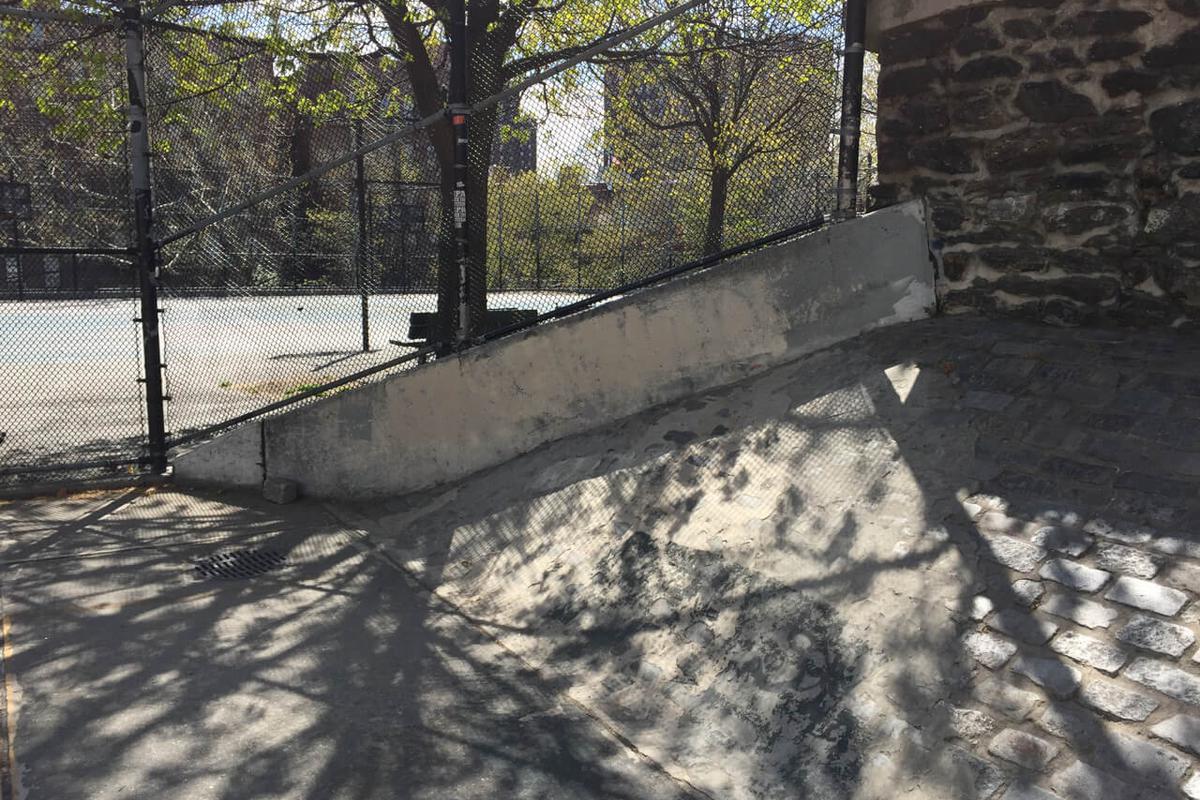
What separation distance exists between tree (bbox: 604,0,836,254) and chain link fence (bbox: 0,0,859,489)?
0.02 m

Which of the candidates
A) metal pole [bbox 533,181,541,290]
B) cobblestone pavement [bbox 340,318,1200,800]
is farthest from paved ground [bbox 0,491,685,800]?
metal pole [bbox 533,181,541,290]

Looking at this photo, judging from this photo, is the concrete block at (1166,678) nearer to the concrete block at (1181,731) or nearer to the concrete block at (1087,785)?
the concrete block at (1181,731)

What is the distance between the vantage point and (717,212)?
6.12 metres

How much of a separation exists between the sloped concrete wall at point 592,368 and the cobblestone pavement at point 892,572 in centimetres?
25

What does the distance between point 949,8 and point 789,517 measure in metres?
3.09

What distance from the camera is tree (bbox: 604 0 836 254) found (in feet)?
19.7

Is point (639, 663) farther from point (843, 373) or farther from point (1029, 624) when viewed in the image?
point (843, 373)

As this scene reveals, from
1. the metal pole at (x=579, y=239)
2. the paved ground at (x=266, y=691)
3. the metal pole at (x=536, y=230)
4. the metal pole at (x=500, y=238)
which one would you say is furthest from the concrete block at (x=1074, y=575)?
the metal pole at (x=500, y=238)

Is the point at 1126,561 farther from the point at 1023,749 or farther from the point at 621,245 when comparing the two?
the point at 621,245

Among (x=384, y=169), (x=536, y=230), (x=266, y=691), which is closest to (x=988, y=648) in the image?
(x=266, y=691)

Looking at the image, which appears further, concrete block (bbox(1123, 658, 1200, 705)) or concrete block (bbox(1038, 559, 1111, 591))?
concrete block (bbox(1038, 559, 1111, 591))

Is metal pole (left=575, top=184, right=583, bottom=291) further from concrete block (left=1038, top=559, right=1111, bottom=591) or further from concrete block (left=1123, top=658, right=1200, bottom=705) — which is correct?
concrete block (left=1123, top=658, right=1200, bottom=705)

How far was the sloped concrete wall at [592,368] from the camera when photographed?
550 centimetres

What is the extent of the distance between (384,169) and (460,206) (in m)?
1.37
